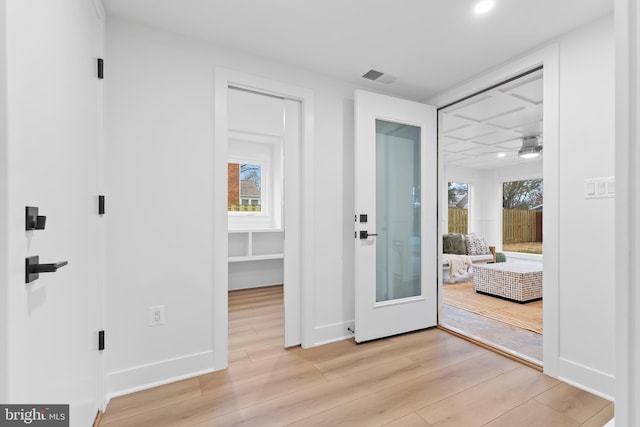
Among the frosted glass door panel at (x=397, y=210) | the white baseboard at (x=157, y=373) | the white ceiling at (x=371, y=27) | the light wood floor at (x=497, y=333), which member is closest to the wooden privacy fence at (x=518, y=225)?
the light wood floor at (x=497, y=333)

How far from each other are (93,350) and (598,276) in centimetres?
295

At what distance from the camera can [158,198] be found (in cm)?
195

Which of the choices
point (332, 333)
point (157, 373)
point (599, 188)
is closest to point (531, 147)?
point (599, 188)

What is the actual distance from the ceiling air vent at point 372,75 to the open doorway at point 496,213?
2.67ft

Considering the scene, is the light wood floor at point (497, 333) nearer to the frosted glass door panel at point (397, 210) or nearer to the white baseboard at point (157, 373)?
the frosted glass door panel at point (397, 210)

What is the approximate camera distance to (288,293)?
8.22ft

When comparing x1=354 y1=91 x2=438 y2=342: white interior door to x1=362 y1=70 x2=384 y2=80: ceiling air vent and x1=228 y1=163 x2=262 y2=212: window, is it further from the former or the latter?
x1=228 y1=163 x2=262 y2=212: window

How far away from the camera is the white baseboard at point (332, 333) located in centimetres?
252

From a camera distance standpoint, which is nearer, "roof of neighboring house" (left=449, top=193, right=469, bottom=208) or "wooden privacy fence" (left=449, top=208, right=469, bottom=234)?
"wooden privacy fence" (left=449, top=208, right=469, bottom=234)

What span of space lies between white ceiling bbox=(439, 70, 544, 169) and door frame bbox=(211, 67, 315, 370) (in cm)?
147

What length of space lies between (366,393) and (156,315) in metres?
1.42

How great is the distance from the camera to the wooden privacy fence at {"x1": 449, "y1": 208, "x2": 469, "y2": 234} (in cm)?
747

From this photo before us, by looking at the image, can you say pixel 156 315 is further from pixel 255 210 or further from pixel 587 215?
pixel 255 210

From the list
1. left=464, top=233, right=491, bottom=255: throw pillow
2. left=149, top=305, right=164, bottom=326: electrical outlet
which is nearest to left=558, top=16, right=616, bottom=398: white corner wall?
left=149, top=305, right=164, bottom=326: electrical outlet
